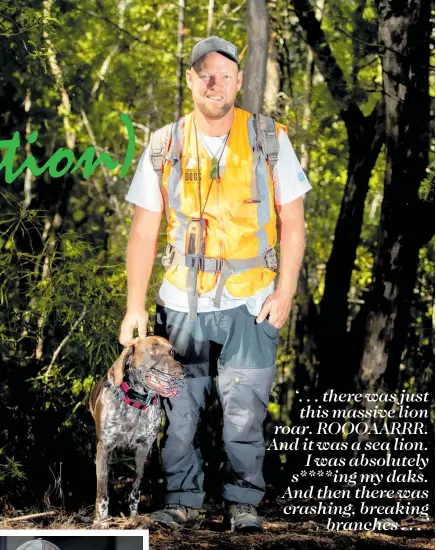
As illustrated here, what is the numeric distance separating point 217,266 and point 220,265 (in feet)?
0.05

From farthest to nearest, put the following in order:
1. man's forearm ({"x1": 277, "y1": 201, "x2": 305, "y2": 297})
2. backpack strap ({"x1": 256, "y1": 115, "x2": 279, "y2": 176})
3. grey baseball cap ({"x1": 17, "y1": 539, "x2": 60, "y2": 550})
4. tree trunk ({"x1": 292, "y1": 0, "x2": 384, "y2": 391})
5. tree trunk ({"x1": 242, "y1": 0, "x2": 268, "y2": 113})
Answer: tree trunk ({"x1": 292, "y1": 0, "x2": 384, "y2": 391}) → tree trunk ({"x1": 242, "y1": 0, "x2": 268, "y2": 113}) → man's forearm ({"x1": 277, "y1": 201, "x2": 305, "y2": 297}) → backpack strap ({"x1": 256, "y1": 115, "x2": 279, "y2": 176}) → grey baseball cap ({"x1": 17, "y1": 539, "x2": 60, "y2": 550})

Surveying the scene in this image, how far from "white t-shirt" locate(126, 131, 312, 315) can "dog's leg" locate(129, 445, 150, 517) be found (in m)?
0.74

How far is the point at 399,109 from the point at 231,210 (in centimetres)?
167

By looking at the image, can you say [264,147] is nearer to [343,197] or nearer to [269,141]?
[269,141]

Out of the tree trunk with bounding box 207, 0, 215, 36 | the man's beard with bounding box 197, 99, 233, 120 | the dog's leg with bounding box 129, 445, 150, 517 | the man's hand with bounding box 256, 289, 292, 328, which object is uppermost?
the tree trunk with bounding box 207, 0, 215, 36

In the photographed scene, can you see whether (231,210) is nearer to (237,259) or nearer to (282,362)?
(237,259)

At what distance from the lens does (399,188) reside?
18.9 feet

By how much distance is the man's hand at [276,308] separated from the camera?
4742mm

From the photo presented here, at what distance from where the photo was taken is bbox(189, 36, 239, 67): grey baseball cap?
4836 millimetres

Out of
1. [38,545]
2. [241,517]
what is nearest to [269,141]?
[241,517]

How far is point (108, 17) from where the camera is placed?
581 centimetres

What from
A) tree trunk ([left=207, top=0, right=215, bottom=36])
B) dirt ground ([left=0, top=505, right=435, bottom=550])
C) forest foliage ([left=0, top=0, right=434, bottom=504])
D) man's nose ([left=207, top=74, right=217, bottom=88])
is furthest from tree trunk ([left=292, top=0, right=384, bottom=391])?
man's nose ([left=207, top=74, right=217, bottom=88])

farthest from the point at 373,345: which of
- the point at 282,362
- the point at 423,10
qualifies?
the point at 423,10
